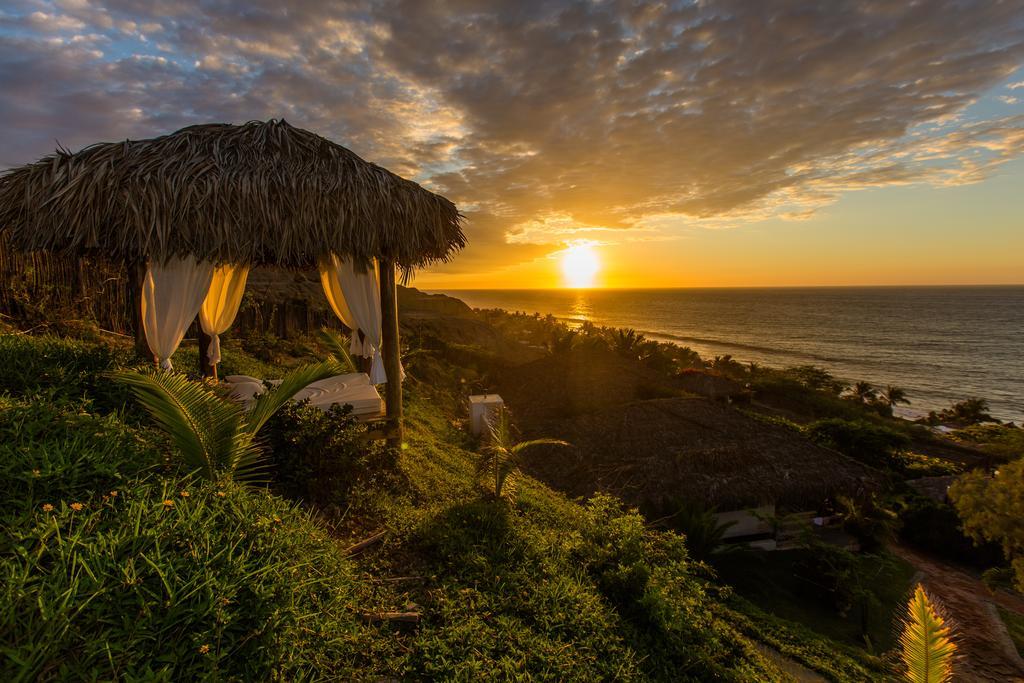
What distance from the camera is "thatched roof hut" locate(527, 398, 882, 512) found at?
684cm

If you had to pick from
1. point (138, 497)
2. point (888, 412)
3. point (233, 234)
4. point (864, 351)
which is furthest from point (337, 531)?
point (864, 351)

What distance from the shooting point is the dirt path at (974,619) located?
5.17 metres

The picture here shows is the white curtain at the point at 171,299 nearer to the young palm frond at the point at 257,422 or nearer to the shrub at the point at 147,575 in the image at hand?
the young palm frond at the point at 257,422

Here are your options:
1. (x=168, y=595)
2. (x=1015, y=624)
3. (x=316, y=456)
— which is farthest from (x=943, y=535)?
(x=168, y=595)

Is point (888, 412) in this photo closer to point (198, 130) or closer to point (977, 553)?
point (977, 553)

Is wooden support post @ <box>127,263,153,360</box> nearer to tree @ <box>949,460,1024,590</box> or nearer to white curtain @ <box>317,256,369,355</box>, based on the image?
white curtain @ <box>317,256,369,355</box>

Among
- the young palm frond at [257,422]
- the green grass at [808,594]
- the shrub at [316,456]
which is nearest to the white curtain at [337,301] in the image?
the shrub at [316,456]

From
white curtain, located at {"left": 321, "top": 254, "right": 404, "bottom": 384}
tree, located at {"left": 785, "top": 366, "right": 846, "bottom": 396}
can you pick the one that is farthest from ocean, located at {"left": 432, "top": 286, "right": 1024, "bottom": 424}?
white curtain, located at {"left": 321, "top": 254, "right": 404, "bottom": 384}

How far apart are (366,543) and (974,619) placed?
8.36 metres

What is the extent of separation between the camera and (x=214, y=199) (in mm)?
4914

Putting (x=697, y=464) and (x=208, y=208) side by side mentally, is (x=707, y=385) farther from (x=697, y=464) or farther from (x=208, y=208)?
(x=208, y=208)

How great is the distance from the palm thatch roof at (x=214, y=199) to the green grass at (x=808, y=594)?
6357 mm

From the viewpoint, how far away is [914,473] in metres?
10.1

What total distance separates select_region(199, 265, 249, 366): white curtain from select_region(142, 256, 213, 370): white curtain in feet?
6.13
